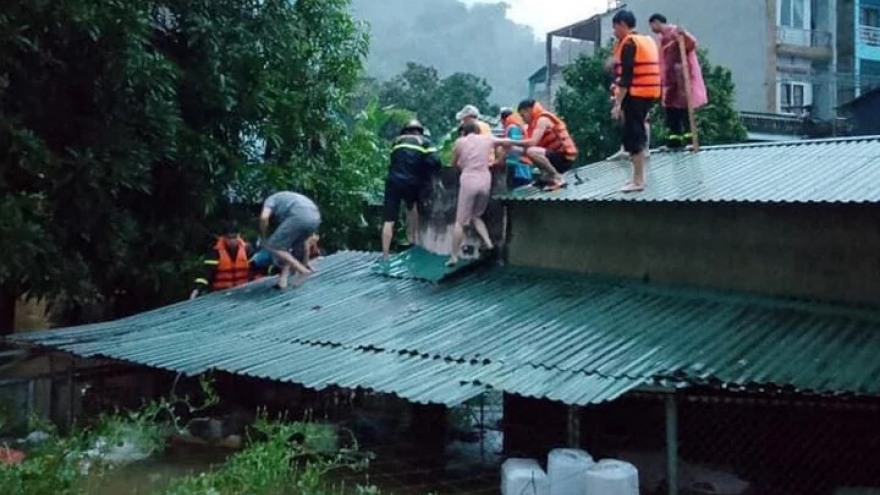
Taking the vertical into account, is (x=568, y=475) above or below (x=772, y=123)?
below

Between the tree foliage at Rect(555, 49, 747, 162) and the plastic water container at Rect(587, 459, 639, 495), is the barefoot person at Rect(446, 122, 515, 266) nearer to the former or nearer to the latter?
the plastic water container at Rect(587, 459, 639, 495)

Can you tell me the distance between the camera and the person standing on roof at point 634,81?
9.07m

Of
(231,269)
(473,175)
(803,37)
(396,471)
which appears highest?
(803,37)

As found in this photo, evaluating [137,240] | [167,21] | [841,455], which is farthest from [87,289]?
[841,455]

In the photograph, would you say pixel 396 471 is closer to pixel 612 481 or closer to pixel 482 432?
pixel 482 432

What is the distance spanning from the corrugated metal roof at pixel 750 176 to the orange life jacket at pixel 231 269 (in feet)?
13.2

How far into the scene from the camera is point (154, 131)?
42.2 ft

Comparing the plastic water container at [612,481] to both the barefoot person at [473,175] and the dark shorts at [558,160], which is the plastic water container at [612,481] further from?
the dark shorts at [558,160]

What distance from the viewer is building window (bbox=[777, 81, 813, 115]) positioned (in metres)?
25.9

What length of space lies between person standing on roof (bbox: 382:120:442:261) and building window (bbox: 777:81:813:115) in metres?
17.6

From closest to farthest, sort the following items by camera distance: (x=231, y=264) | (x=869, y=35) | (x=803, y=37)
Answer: (x=231, y=264), (x=803, y=37), (x=869, y=35)

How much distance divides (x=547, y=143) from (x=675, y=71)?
1.82m

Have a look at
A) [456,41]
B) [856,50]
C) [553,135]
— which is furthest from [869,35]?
[456,41]

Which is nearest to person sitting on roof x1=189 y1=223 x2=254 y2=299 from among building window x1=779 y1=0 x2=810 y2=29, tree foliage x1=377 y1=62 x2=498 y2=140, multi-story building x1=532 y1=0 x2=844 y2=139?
multi-story building x1=532 y1=0 x2=844 y2=139
